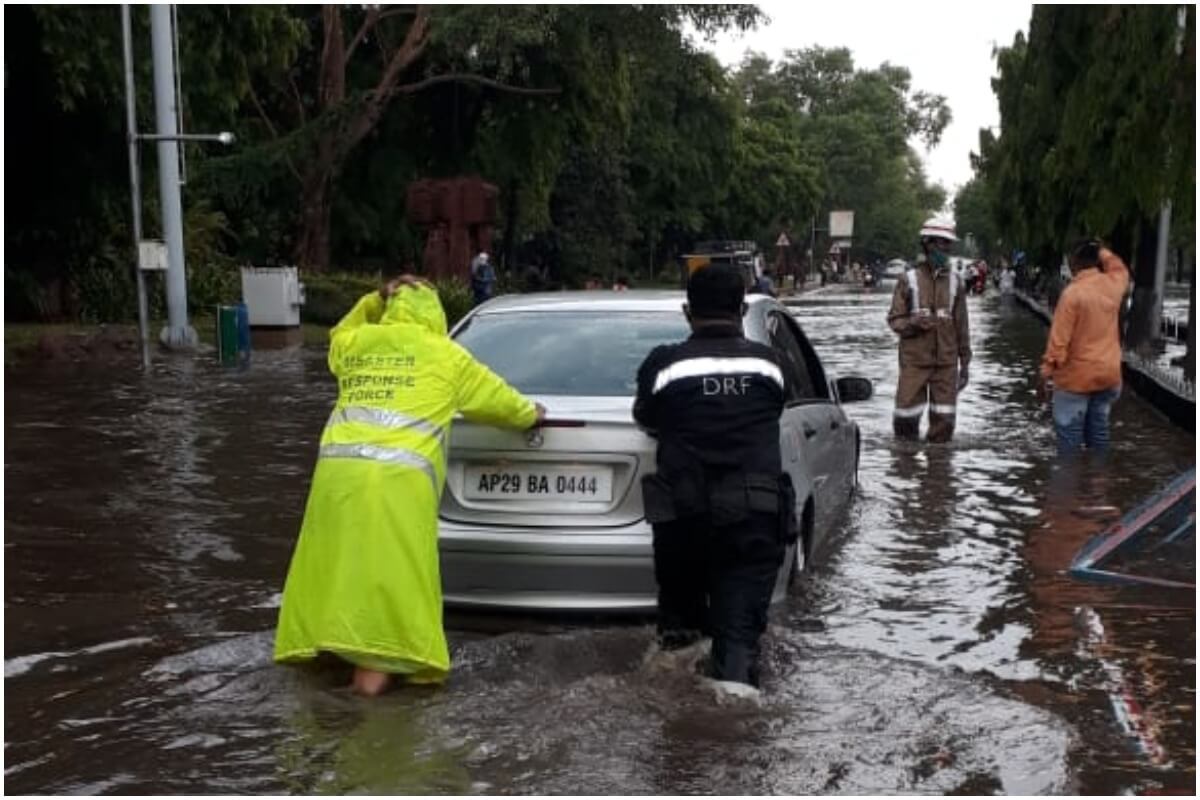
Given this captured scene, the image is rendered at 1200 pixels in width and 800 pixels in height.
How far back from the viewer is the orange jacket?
10234 millimetres

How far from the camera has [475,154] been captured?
→ 120 ft

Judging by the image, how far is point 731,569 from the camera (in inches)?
201

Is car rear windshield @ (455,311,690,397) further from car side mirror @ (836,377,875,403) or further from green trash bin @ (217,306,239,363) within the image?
green trash bin @ (217,306,239,363)

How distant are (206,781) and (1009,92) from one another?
87.2ft

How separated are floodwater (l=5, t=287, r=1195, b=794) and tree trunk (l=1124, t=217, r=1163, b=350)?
1188 centimetres

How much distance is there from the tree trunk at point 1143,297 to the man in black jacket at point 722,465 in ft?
56.5

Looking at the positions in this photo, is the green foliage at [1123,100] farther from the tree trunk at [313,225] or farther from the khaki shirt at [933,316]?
the tree trunk at [313,225]

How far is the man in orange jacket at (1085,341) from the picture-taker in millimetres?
10242

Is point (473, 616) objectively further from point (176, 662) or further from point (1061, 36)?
point (1061, 36)

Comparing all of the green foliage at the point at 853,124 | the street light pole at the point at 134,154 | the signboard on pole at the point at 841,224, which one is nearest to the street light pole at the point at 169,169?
the street light pole at the point at 134,154

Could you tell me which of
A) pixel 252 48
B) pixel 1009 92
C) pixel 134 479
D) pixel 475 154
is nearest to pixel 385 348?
pixel 134 479

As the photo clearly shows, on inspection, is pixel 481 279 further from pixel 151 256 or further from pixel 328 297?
pixel 151 256

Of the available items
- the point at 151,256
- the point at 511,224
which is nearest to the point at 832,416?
the point at 151,256

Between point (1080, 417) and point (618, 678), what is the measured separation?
6456mm
